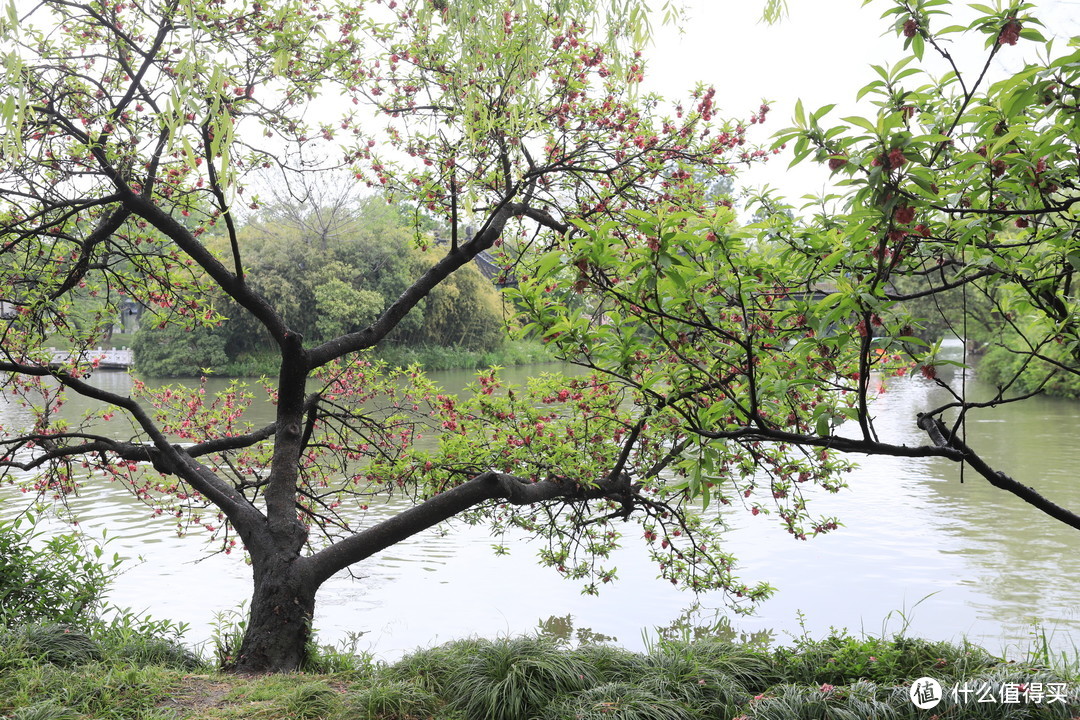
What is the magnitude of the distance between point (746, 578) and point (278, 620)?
4.76 m

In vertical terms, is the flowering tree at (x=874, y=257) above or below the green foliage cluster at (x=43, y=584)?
above

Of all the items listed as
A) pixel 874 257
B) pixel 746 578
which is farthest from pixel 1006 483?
pixel 746 578

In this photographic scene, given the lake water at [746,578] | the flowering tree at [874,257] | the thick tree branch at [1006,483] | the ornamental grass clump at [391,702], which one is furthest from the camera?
the lake water at [746,578]

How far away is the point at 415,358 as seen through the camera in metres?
27.5

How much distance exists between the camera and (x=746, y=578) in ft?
24.9

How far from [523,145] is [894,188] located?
11.3 ft

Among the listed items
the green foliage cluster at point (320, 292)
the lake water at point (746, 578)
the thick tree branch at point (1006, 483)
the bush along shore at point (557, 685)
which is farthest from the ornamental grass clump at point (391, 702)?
the green foliage cluster at point (320, 292)

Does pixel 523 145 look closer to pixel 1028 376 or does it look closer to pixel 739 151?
pixel 739 151

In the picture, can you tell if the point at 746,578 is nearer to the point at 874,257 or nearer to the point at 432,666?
the point at 432,666

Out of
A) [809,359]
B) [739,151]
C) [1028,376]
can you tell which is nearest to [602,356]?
[809,359]

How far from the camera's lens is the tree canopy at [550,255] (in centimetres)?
213

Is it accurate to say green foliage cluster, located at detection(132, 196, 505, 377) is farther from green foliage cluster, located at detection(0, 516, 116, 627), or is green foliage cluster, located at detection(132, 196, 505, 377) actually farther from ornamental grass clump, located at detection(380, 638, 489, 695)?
ornamental grass clump, located at detection(380, 638, 489, 695)

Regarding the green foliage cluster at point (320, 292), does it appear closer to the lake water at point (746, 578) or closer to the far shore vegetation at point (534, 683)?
the lake water at point (746, 578)

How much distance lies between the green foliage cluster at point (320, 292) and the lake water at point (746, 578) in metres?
16.3
